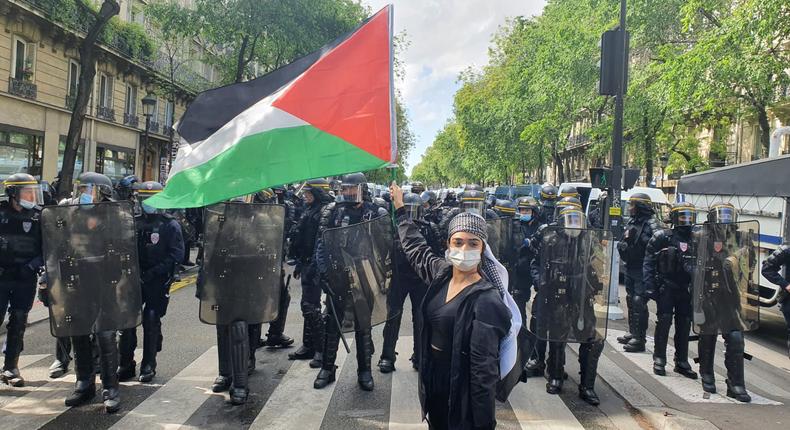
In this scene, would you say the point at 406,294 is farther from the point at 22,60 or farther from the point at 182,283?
the point at 22,60

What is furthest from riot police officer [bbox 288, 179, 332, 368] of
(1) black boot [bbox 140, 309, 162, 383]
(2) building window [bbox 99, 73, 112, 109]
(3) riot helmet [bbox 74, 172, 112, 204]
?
(2) building window [bbox 99, 73, 112, 109]

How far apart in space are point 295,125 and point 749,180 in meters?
9.20

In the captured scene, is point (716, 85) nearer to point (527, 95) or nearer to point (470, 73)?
point (527, 95)

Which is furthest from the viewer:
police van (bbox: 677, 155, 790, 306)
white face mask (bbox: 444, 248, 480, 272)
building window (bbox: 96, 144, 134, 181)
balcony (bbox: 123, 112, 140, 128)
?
balcony (bbox: 123, 112, 140, 128)

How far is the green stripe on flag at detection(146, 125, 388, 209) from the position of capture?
461cm

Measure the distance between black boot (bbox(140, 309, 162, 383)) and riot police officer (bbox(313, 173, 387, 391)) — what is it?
63.6 inches

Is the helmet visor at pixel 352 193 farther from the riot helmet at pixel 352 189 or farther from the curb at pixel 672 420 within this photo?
the curb at pixel 672 420

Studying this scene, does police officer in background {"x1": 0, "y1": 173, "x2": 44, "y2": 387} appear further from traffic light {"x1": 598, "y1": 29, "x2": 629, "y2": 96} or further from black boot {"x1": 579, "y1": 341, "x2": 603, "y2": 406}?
traffic light {"x1": 598, "y1": 29, "x2": 629, "y2": 96}

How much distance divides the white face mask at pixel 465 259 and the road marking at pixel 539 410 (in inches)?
81.1

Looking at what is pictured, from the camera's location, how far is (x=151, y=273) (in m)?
5.45

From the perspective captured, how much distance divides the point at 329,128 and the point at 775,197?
8245 mm

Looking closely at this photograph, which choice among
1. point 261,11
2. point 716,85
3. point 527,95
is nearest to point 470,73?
point 527,95

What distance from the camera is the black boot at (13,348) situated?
525cm

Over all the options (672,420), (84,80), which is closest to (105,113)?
(84,80)
